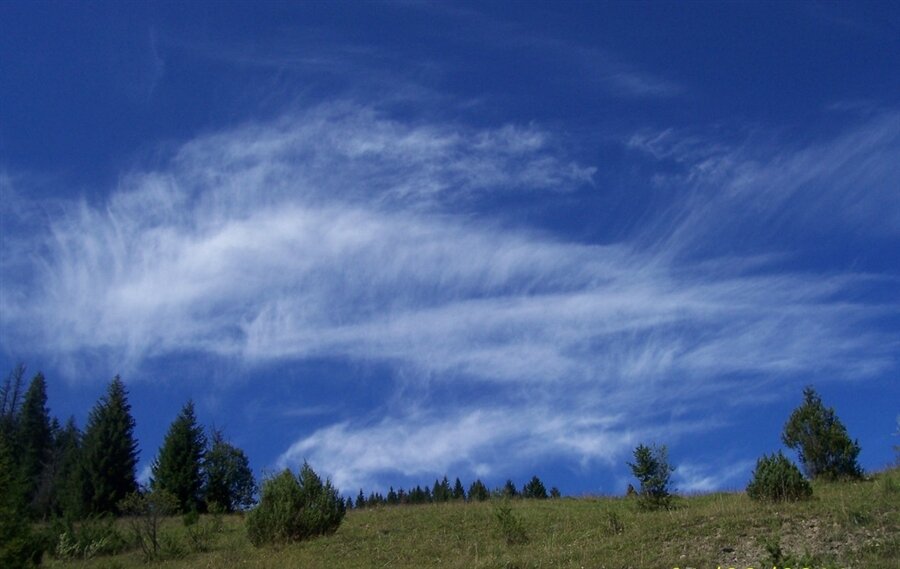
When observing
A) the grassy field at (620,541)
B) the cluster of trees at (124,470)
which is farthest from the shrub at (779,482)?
the cluster of trees at (124,470)

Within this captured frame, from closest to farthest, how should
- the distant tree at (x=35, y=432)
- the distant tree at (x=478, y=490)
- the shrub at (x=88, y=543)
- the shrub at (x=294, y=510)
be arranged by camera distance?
the shrub at (x=294, y=510), the shrub at (x=88, y=543), the distant tree at (x=478, y=490), the distant tree at (x=35, y=432)

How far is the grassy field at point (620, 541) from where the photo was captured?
1312cm

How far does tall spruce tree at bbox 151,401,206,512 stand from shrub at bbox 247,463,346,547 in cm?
2143

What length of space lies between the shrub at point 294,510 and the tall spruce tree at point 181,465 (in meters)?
21.4

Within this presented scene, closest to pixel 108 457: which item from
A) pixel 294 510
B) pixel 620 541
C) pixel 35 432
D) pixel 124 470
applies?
pixel 124 470

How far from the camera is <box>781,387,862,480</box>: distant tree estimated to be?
2231 cm

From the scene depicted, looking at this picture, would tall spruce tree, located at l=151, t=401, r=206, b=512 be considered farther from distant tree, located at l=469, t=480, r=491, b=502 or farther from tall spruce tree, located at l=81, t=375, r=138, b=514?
distant tree, located at l=469, t=480, r=491, b=502

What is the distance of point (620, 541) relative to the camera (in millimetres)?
15320

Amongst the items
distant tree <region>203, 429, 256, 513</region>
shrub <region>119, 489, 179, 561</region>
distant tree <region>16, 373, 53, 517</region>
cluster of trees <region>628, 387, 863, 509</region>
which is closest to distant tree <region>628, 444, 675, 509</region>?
cluster of trees <region>628, 387, 863, 509</region>

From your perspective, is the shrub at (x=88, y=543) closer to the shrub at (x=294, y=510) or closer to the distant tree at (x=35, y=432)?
the shrub at (x=294, y=510)

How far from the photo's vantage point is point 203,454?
44656 millimetres

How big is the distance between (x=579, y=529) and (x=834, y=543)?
23.3ft

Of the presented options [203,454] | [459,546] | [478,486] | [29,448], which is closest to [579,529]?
[459,546]

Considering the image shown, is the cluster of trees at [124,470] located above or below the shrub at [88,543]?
above
